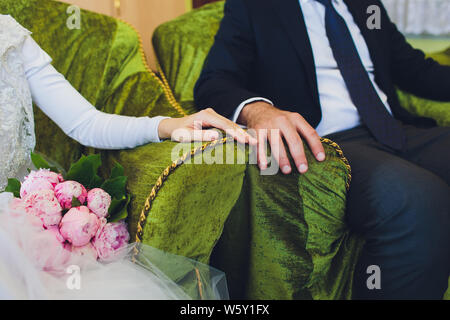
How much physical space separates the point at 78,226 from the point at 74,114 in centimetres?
37

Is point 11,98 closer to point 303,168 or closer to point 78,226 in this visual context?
point 78,226

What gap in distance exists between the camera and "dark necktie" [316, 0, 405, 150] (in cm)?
108

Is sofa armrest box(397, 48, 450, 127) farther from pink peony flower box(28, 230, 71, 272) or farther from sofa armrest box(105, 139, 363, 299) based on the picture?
pink peony flower box(28, 230, 71, 272)

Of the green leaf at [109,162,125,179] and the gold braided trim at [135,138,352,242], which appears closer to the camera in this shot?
the gold braided trim at [135,138,352,242]

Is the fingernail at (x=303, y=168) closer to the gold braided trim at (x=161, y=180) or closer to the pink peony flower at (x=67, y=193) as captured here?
the gold braided trim at (x=161, y=180)

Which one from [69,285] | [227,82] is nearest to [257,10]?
[227,82]

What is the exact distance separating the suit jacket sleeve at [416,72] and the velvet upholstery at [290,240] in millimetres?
738

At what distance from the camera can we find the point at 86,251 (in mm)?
679

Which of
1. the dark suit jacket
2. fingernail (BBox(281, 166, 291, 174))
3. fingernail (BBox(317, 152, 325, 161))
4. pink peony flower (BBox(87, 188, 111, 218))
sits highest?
the dark suit jacket

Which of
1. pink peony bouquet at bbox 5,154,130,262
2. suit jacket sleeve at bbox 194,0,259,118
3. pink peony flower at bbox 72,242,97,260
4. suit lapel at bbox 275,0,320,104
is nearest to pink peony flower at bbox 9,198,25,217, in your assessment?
pink peony bouquet at bbox 5,154,130,262

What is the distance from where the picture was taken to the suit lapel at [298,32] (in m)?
1.11

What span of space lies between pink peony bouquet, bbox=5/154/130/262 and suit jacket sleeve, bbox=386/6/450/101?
43.3 inches

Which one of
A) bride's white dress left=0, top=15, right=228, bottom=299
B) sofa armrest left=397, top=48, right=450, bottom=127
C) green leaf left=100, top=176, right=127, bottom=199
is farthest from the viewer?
sofa armrest left=397, top=48, right=450, bottom=127

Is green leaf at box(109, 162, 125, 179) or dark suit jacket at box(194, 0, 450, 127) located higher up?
dark suit jacket at box(194, 0, 450, 127)
